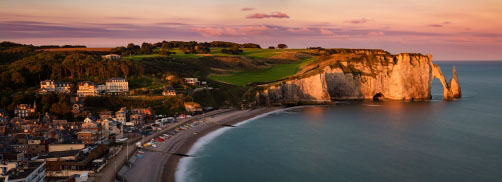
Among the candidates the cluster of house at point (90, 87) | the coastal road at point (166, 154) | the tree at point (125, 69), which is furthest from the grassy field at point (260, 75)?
the cluster of house at point (90, 87)

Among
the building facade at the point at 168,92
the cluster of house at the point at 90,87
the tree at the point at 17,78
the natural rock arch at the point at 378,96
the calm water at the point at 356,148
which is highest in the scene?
the tree at the point at 17,78

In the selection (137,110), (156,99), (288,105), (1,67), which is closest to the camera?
(137,110)

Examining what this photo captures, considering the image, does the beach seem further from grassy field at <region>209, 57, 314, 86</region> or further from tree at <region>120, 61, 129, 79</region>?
grassy field at <region>209, 57, 314, 86</region>

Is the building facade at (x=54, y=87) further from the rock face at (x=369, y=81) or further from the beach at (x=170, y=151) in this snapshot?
the rock face at (x=369, y=81)

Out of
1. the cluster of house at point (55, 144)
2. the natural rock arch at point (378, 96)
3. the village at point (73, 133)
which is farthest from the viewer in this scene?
the natural rock arch at point (378, 96)

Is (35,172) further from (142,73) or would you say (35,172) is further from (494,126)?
(494,126)

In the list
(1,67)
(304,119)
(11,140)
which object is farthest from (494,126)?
(1,67)

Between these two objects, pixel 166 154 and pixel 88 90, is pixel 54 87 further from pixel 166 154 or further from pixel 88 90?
pixel 166 154

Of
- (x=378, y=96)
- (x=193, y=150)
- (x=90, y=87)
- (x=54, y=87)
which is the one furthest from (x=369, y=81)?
(x=54, y=87)
